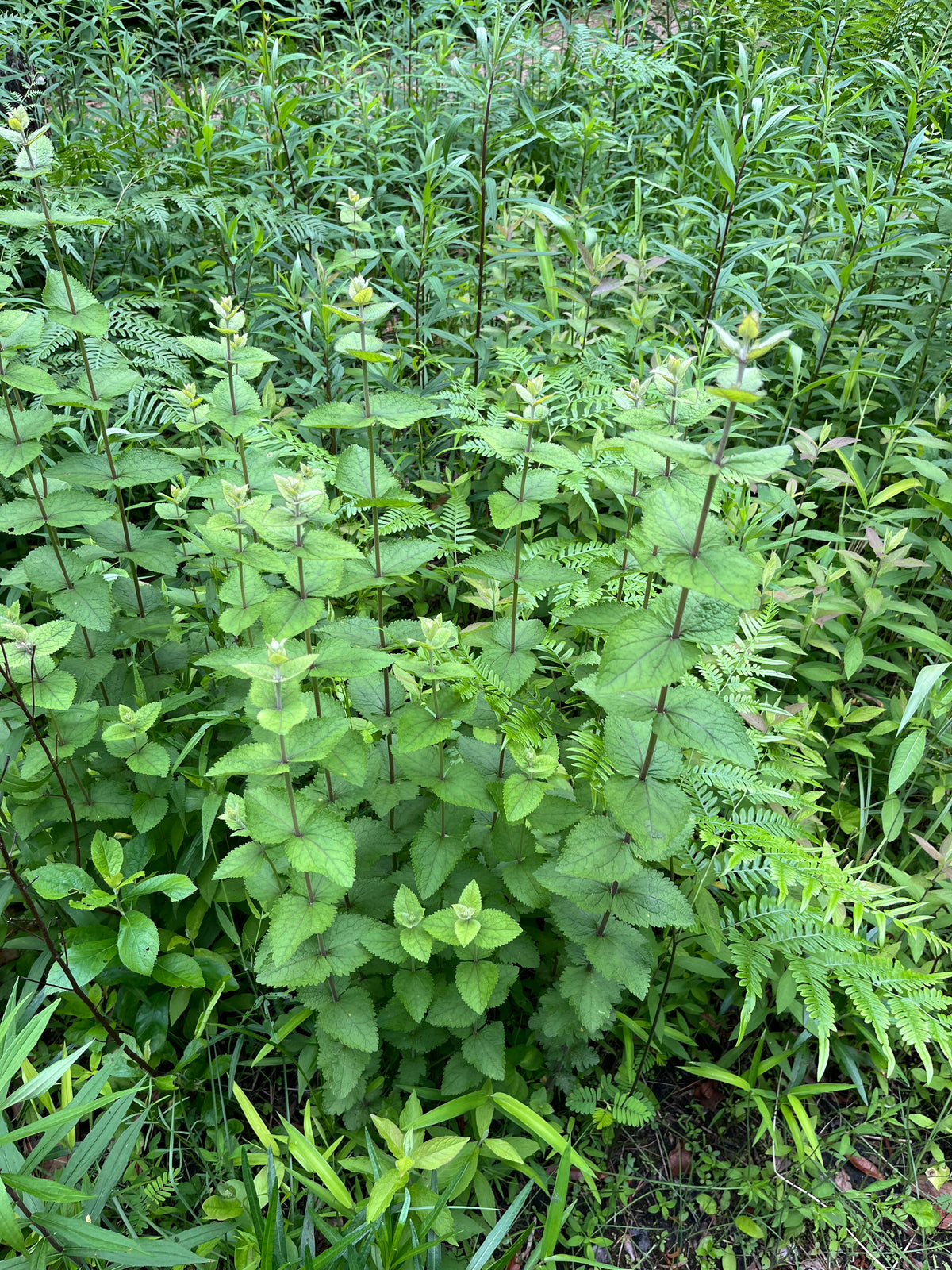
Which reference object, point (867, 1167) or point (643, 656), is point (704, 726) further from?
point (867, 1167)

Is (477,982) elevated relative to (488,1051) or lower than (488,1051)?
elevated

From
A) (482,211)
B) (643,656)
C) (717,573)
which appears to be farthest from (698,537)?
(482,211)

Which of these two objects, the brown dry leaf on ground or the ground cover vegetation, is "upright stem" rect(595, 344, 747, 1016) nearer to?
the ground cover vegetation

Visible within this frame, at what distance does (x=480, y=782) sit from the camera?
195 cm

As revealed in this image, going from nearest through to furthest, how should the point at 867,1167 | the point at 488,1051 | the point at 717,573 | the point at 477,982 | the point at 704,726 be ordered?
the point at 717,573 → the point at 704,726 → the point at 477,982 → the point at 488,1051 → the point at 867,1167

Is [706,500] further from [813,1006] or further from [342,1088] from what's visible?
[342,1088]

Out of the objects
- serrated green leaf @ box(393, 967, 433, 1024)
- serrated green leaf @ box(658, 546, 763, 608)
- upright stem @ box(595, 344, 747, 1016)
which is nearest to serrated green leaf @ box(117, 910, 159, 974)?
serrated green leaf @ box(393, 967, 433, 1024)

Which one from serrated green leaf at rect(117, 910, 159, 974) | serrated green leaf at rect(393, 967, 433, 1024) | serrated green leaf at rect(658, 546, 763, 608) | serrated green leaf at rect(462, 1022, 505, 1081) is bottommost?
serrated green leaf at rect(462, 1022, 505, 1081)

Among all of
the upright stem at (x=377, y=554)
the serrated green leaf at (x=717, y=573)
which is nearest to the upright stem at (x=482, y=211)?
the upright stem at (x=377, y=554)

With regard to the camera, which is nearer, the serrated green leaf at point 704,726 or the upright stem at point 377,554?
the serrated green leaf at point 704,726

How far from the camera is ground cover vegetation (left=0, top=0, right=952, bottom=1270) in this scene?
172 centimetres

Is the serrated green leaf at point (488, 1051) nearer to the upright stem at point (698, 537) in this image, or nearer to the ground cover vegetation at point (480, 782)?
the ground cover vegetation at point (480, 782)

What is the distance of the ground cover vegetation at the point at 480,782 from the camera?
5.66 feet

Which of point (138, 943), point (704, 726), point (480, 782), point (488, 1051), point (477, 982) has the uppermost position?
point (704, 726)
